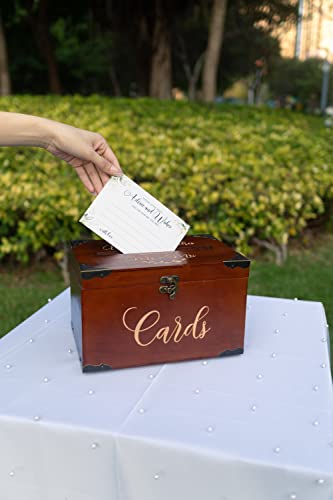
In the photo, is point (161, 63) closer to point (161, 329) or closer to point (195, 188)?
point (195, 188)

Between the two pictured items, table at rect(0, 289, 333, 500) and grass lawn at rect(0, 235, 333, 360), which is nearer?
table at rect(0, 289, 333, 500)

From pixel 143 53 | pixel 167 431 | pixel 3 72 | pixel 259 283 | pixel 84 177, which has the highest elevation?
pixel 143 53

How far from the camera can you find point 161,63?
13.9 meters

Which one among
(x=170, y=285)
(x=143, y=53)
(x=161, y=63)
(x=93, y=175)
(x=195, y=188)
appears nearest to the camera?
(x=170, y=285)

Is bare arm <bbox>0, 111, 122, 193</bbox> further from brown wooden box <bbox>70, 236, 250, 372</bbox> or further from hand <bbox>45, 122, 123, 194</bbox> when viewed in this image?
brown wooden box <bbox>70, 236, 250, 372</bbox>

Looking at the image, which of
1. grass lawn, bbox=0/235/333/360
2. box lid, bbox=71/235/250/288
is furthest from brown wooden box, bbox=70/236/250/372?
grass lawn, bbox=0/235/333/360

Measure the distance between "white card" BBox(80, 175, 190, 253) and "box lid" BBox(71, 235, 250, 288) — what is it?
0.03 metres

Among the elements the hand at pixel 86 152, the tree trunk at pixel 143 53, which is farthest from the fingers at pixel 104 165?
the tree trunk at pixel 143 53

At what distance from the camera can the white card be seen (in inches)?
54.1

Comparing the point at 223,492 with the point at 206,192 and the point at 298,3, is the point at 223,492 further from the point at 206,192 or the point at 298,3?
the point at 298,3

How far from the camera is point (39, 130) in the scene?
1401mm

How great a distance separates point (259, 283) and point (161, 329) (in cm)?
274

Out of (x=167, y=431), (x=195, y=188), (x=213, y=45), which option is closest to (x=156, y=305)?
(x=167, y=431)

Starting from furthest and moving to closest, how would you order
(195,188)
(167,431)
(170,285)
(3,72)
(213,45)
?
(3,72), (213,45), (195,188), (170,285), (167,431)
